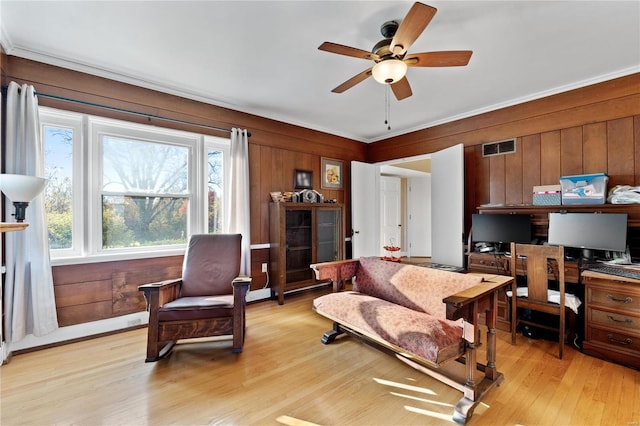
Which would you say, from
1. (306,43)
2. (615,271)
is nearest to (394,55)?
(306,43)

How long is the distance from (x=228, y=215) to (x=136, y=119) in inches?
55.7

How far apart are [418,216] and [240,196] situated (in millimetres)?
4671

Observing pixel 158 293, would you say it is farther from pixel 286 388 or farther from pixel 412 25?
pixel 412 25

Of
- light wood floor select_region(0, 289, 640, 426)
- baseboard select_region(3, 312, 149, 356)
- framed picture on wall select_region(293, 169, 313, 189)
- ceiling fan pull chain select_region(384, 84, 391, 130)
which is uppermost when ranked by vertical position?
ceiling fan pull chain select_region(384, 84, 391, 130)

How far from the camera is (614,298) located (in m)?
2.26

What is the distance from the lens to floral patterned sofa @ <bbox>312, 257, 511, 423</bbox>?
A: 167cm

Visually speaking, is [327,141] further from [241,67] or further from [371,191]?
[241,67]

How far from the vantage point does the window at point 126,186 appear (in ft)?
8.65

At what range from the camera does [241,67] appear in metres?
2.69

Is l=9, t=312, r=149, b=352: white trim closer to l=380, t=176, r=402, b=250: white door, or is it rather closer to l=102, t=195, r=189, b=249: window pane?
l=102, t=195, r=189, b=249: window pane

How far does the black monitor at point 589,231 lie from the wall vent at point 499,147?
0.98m

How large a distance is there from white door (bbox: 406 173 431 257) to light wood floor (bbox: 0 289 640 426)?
4.18 meters

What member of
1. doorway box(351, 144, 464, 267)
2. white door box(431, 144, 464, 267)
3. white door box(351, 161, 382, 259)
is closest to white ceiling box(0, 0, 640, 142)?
white door box(431, 144, 464, 267)

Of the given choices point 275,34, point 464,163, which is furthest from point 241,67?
point 464,163
